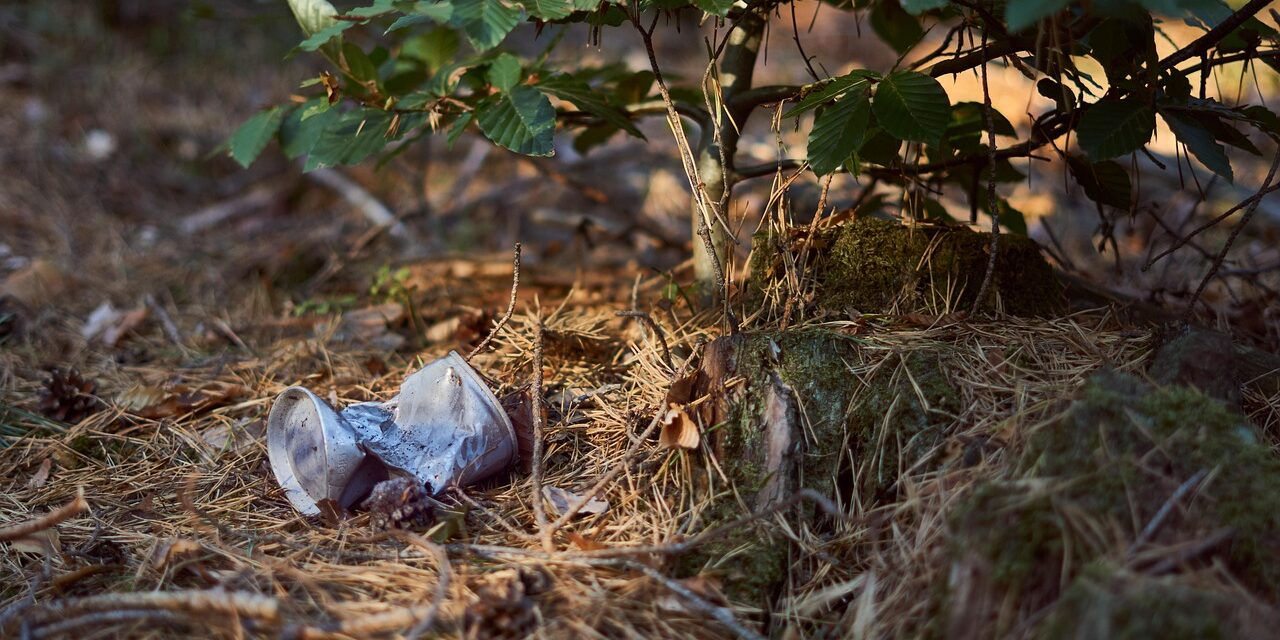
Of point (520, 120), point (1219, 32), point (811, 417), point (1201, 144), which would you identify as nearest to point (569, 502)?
point (811, 417)

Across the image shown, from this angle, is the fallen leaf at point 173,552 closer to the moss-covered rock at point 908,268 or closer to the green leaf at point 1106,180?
the moss-covered rock at point 908,268

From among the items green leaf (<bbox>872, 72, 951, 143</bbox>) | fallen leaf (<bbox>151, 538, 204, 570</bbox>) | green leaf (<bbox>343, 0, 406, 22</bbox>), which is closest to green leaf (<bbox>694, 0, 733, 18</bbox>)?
green leaf (<bbox>872, 72, 951, 143</bbox>)

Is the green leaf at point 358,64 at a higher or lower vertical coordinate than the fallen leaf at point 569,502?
higher

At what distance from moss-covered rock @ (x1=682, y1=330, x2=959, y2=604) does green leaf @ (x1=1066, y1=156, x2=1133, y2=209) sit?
69 centimetres

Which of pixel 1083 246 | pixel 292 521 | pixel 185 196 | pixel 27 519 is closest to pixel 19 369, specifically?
pixel 27 519

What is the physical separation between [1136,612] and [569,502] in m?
0.96

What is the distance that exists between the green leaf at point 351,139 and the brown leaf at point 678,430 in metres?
0.97

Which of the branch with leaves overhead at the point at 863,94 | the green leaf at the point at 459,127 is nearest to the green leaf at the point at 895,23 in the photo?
the branch with leaves overhead at the point at 863,94

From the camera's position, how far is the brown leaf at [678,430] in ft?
5.18

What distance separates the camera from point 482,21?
1.39m

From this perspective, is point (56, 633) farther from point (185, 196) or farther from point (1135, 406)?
point (185, 196)

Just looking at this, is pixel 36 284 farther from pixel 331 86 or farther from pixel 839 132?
pixel 839 132

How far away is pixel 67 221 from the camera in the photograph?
3650 mm

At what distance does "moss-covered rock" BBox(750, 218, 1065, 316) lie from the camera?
1.87 m
